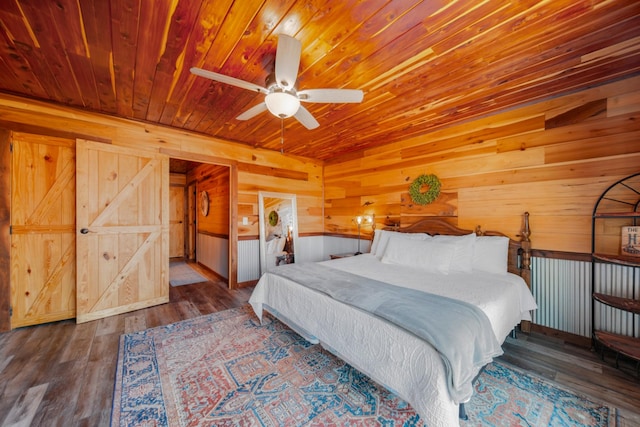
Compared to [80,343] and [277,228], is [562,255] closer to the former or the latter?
[277,228]

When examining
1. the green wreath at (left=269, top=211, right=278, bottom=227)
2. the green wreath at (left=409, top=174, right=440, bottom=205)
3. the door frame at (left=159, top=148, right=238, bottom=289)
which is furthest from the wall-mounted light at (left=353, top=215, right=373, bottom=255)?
the door frame at (left=159, top=148, right=238, bottom=289)

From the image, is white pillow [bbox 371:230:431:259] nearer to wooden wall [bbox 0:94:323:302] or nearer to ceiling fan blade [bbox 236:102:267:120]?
wooden wall [bbox 0:94:323:302]

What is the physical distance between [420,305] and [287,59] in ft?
6.42

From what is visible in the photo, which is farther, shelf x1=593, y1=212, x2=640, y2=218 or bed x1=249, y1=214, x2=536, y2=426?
shelf x1=593, y1=212, x2=640, y2=218

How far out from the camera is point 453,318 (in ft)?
5.09

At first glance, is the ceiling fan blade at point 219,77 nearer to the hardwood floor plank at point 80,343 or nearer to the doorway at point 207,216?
the doorway at point 207,216

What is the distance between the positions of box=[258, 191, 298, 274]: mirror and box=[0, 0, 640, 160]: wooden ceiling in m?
2.09

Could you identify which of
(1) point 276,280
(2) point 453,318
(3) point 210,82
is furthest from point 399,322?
(3) point 210,82

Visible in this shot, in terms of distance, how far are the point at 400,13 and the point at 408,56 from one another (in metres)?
0.48

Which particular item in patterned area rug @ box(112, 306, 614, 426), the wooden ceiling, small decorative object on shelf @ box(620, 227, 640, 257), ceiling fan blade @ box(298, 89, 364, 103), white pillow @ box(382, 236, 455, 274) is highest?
the wooden ceiling

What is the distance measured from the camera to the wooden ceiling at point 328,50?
5.30 ft

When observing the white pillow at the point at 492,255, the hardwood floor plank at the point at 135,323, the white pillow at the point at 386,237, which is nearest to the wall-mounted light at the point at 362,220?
the white pillow at the point at 386,237

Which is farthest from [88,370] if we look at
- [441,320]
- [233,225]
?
[441,320]

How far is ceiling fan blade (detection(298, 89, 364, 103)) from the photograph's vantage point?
2.02 meters
